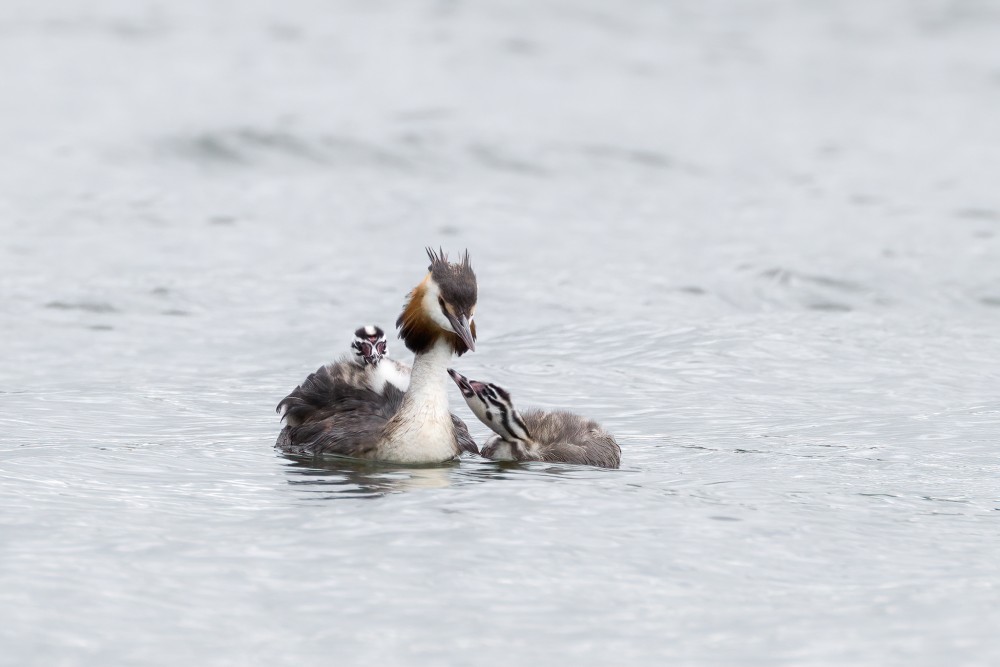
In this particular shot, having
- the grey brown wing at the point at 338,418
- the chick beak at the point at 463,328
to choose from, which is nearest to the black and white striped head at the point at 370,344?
the grey brown wing at the point at 338,418

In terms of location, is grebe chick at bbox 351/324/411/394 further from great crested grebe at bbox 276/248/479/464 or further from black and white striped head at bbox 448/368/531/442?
black and white striped head at bbox 448/368/531/442

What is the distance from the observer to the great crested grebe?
33.7 ft

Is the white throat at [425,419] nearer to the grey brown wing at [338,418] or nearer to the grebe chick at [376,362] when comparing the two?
the grey brown wing at [338,418]

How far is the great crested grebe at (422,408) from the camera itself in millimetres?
10266

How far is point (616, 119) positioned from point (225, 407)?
1675cm

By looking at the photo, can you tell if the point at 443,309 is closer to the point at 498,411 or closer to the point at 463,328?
the point at 463,328

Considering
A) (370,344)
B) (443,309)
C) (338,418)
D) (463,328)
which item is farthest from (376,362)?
(463,328)

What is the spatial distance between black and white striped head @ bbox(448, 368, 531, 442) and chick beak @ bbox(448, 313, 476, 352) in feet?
1.39

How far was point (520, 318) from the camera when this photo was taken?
16.6m

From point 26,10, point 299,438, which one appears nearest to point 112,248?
point 299,438

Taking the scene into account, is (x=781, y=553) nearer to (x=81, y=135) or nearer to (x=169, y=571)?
(x=169, y=571)

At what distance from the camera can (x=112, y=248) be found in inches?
768

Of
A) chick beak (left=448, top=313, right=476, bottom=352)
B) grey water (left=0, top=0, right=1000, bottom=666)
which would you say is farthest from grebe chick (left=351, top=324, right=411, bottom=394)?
chick beak (left=448, top=313, right=476, bottom=352)

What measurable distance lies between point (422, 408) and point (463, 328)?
607 millimetres
